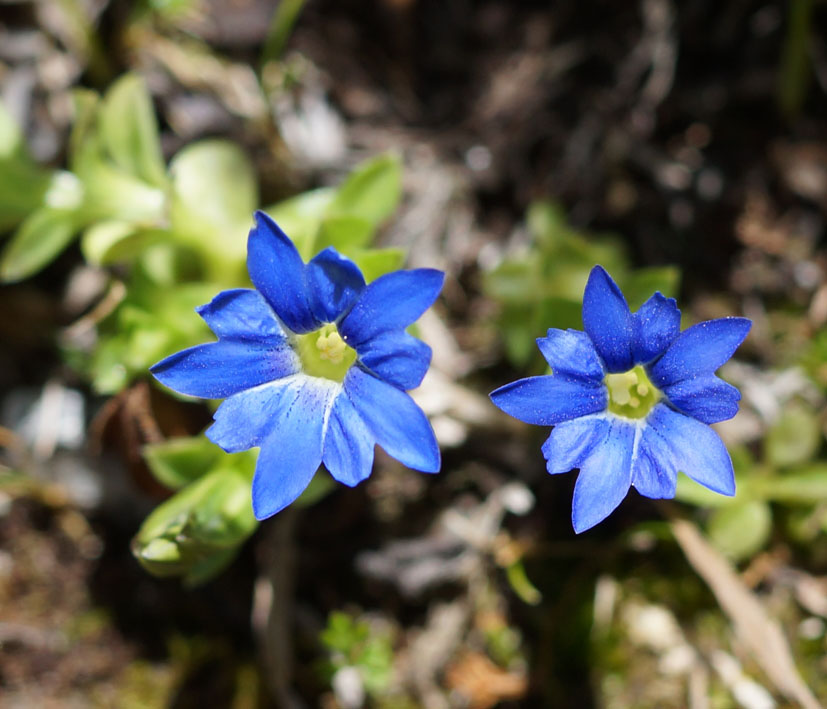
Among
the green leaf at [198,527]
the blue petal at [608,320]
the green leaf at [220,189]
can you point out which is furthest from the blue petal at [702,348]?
the green leaf at [220,189]

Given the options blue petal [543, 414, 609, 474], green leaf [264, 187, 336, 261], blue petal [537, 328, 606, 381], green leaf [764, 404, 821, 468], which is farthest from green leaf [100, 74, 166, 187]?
green leaf [764, 404, 821, 468]

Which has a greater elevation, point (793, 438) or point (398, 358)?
point (398, 358)

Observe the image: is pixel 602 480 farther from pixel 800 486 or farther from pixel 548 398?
pixel 800 486

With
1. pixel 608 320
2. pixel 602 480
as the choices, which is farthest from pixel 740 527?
pixel 608 320

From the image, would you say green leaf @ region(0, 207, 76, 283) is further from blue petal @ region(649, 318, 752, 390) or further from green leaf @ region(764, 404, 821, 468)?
green leaf @ region(764, 404, 821, 468)

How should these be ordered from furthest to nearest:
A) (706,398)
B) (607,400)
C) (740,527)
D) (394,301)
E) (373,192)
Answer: (740,527) → (373,192) → (607,400) → (706,398) → (394,301)

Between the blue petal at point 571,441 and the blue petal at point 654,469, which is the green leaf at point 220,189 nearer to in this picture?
the blue petal at point 571,441
